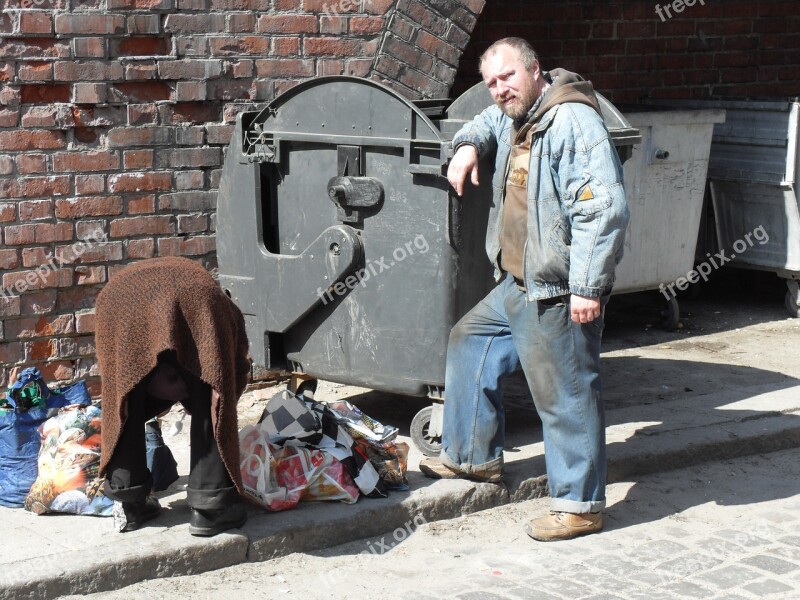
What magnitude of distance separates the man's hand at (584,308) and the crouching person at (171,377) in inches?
47.1

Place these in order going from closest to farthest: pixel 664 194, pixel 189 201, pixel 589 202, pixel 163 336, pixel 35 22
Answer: pixel 163 336 < pixel 589 202 < pixel 35 22 < pixel 189 201 < pixel 664 194

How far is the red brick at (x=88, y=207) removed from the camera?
5.70 m

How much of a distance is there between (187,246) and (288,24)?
1.26 meters

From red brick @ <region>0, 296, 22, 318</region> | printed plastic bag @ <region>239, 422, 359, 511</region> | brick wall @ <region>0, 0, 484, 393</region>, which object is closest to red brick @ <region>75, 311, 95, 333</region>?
brick wall @ <region>0, 0, 484, 393</region>

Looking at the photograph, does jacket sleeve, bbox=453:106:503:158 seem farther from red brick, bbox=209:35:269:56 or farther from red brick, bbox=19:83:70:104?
red brick, bbox=19:83:70:104

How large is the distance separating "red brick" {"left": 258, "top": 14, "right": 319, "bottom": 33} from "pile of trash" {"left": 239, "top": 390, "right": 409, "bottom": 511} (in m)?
2.17

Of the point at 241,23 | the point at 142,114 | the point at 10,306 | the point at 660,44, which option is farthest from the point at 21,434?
the point at 660,44

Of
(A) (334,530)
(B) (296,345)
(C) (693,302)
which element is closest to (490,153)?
(B) (296,345)

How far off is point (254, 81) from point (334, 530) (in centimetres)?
265

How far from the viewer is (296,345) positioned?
17.8 feet

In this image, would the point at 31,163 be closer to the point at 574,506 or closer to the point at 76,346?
the point at 76,346

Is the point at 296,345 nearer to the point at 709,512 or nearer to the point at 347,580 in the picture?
the point at 347,580

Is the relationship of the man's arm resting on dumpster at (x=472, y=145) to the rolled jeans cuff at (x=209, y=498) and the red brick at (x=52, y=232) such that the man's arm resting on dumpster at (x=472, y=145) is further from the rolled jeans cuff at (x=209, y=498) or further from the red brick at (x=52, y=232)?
the red brick at (x=52, y=232)

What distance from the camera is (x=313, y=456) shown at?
4.59 m
